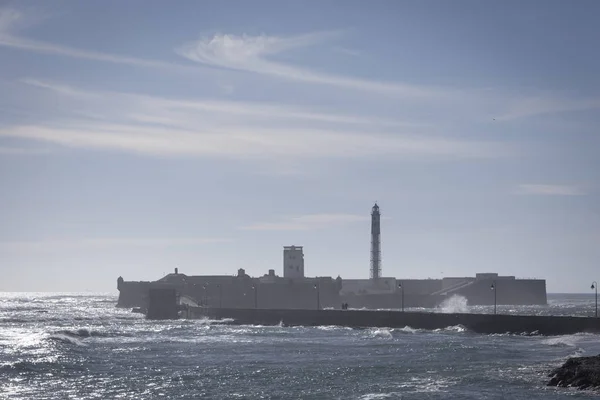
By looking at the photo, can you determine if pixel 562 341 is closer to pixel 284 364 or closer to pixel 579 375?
pixel 284 364

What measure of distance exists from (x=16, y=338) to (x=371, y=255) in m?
117

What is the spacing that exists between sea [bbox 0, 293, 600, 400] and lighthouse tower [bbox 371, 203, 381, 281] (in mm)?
93743

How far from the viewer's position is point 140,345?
77.5 m

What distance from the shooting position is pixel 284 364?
61125 millimetres

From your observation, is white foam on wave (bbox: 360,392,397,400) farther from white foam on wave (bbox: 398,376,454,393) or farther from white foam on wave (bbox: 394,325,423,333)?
white foam on wave (bbox: 394,325,423,333)

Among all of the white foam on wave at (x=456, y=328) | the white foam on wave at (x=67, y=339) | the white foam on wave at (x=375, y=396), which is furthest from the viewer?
the white foam on wave at (x=456, y=328)

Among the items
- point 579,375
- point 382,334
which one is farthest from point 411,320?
point 579,375

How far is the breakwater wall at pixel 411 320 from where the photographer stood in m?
87.4

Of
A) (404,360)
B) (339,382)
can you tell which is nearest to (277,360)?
(404,360)

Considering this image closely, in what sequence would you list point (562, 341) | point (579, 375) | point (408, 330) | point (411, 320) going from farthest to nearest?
point (411, 320)
point (408, 330)
point (562, 341)
point (579, 375)

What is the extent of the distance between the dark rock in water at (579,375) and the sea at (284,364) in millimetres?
976

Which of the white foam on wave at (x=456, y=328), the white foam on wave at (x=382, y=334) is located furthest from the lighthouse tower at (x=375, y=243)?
the white foam on wave at (x=382, y=334)

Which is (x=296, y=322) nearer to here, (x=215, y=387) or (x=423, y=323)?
(x=423, y=323)

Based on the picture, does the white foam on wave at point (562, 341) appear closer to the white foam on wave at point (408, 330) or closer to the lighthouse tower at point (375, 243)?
the white foam on wave at point (408, 330)
